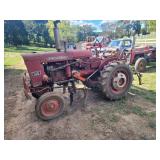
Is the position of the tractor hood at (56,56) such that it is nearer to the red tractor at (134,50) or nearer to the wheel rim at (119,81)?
the wheel rim at (119,81)

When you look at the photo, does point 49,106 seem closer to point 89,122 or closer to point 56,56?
point 89,122

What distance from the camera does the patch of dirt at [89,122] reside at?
3445mm

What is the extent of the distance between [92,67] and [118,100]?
3.50 feet

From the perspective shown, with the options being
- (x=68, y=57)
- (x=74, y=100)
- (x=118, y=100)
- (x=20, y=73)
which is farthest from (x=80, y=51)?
(x=20, y=73)

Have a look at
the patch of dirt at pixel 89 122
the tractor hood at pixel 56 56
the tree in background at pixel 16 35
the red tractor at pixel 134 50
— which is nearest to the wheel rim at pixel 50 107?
the patch of dirt at pixel 89 122

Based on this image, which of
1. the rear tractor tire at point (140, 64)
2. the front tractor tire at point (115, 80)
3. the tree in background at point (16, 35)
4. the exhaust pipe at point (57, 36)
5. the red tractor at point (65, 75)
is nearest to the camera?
the red tractor at point (65, 75)

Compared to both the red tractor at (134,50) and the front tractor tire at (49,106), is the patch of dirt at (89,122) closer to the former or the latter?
the front tractor tire at (49,106)

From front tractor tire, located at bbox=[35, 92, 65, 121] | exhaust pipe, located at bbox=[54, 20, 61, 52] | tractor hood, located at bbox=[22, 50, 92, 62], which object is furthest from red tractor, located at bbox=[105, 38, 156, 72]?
front tractor tire, located at bbox=[35, 92, 65, 121]

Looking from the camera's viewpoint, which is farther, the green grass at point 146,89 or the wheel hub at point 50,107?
the green grass at point 146,89

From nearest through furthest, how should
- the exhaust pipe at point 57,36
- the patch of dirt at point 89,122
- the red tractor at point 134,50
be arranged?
the patch of dirt at point 89,122 < the exhaust pipe at point 57,36 < the red tractor at point 134,50

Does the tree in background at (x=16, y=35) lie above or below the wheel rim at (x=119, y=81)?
above

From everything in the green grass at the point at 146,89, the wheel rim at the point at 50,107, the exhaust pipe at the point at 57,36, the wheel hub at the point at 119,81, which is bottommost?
the wheel rim at the point at 50,107

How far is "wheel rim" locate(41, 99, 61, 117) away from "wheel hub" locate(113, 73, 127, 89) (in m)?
1.52
